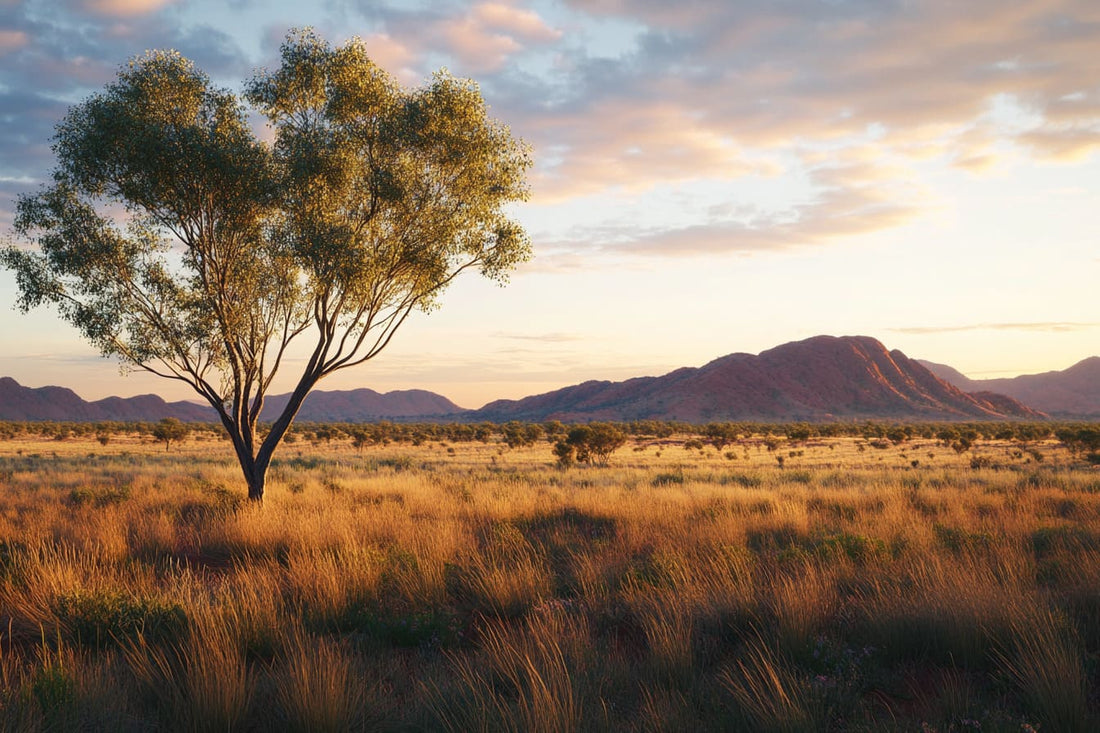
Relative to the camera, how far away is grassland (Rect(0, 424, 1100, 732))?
4387mm

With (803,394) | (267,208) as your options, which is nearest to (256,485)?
(267,208)

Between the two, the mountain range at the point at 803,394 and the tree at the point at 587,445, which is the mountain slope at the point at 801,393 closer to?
the mountain range at the point at 803,394

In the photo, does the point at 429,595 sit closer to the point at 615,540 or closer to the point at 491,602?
the point at 491,602

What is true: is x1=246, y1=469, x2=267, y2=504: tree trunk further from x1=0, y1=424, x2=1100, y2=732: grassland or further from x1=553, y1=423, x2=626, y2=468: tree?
x1=553, y1=423, x2=626, y2=468: tree

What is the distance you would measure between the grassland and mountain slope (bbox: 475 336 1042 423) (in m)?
139

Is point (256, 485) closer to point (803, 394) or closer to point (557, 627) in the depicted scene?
point (557, 627)

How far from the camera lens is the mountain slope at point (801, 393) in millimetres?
156375

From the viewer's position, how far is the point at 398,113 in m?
15.8

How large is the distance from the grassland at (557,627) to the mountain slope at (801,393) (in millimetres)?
139047

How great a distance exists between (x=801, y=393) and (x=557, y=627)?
176946mm

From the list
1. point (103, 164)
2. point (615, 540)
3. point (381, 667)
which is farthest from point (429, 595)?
point (103, 164)

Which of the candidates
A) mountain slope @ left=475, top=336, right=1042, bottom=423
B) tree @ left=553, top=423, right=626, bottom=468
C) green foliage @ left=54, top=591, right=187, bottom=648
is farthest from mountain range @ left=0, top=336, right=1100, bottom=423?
green foliage @ left=54, top=591, right=187, bottom=648

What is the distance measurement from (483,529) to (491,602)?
17.4 ft

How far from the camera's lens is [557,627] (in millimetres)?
5816
